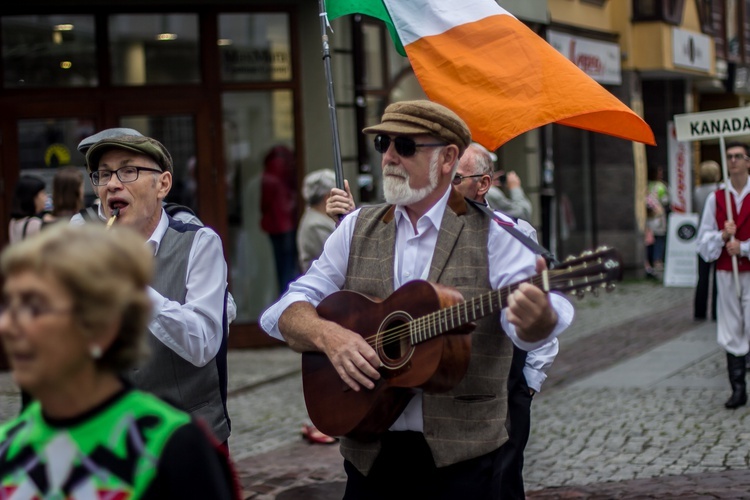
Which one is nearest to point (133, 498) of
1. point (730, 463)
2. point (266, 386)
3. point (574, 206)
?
point (730, 463)

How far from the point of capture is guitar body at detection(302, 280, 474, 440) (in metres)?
3.35

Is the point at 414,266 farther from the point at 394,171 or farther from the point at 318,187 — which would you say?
the point at 318,187

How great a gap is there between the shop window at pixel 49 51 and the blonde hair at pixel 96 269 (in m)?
10.2

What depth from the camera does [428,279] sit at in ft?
11.7

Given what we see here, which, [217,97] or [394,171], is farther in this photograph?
[217,97]

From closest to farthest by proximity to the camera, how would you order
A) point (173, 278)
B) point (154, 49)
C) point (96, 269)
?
point (96, 269)
point (173, 278)
point (154, 49)

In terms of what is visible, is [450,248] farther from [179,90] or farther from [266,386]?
[179,90]

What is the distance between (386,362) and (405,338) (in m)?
0.10

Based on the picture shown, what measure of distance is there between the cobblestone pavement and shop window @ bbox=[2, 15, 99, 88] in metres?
3.00

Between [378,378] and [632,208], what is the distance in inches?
721

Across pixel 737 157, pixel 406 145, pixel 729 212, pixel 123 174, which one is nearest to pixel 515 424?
pixel 406 145

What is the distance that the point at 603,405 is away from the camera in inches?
356

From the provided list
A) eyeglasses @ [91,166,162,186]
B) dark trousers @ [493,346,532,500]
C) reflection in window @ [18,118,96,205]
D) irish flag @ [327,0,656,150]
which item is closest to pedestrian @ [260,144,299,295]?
reflection in window @ [18,118,96,205]

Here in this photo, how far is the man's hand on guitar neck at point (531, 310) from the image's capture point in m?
2.98
